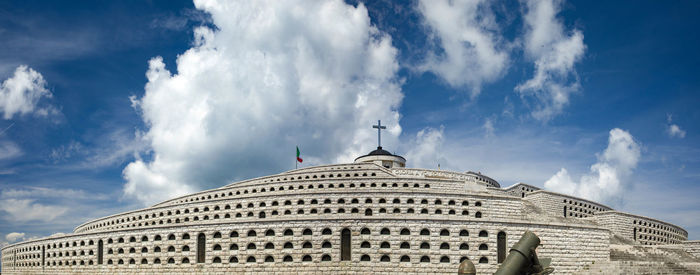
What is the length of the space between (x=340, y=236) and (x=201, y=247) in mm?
11353

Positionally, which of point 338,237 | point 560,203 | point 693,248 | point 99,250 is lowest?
point 693,248

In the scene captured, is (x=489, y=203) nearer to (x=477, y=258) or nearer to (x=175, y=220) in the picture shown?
(x=477, y=258)

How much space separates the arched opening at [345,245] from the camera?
3684 cm

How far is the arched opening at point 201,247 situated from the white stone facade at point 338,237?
0.26 feet

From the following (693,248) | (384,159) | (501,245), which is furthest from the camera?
(384,159)

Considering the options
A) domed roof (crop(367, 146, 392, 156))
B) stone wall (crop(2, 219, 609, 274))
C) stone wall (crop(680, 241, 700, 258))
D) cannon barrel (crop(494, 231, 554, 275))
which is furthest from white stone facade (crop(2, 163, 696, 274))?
cannon barrel (crop(494, 231, 554, 275))

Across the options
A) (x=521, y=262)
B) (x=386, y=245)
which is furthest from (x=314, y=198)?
(x=521, y=262)

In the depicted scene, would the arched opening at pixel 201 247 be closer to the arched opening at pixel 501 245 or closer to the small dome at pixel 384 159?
the arched opening at pixel 501 245

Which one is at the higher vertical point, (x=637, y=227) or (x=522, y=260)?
(x=522, y=260)

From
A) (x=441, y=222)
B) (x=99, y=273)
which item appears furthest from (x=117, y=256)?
(x=441, y=222)

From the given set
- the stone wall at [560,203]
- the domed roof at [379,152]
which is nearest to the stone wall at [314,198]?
the stone wall at [560,203]

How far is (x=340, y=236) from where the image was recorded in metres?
37.0

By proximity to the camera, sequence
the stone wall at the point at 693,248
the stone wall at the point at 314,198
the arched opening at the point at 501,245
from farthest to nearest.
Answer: the stone wall at the point at 693,248 < the stone wall at the point at 314,198 < the arched opening at the point at 501,245

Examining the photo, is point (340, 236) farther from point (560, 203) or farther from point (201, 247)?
point (560, 203)
